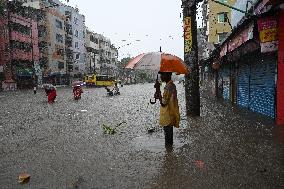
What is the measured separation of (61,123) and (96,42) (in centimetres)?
9055

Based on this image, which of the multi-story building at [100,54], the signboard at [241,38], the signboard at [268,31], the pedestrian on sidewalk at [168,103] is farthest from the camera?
the multi-story building at [100,54]

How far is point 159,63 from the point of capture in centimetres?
750

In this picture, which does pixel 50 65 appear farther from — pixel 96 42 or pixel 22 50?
pixel 96 42

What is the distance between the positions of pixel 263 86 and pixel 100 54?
93346 mm

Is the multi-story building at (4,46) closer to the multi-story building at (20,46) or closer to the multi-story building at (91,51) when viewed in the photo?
the multi-story building at (20,46)

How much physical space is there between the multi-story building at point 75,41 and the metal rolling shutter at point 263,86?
2583 inches

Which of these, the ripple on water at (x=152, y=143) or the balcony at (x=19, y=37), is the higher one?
the balcony at (x=19, y=37)

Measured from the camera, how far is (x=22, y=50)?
57.0 m

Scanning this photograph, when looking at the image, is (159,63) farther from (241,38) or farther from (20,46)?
(20,46)

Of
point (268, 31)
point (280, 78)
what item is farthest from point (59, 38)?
point (268, 31)

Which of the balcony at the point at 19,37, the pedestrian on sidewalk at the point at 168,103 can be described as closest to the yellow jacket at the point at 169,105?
the pedestrian on sidewalk at the point at 168,103

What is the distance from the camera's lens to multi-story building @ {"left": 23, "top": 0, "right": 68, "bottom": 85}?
2566 inches

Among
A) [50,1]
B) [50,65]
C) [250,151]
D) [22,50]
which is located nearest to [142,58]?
[250,151]

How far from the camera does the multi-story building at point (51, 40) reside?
65188 millimetres
